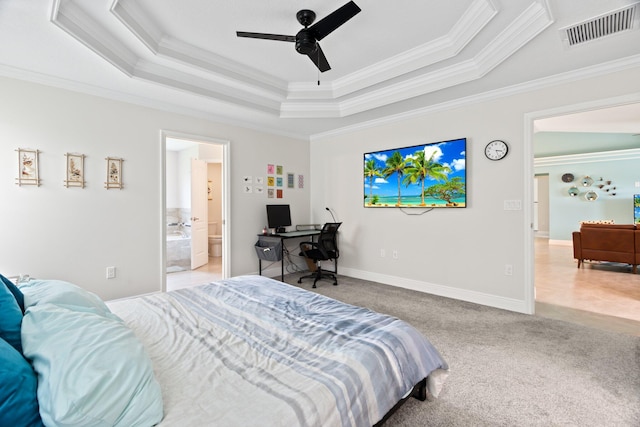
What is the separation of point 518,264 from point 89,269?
15.8 ft

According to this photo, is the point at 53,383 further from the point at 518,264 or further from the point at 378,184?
the point at 378,184

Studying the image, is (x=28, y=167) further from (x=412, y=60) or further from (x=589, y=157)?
(x=589, y=157)

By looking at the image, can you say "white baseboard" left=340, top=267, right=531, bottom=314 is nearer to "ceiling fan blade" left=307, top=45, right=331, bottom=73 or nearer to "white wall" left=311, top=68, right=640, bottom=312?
"white wall" left=311, top=68, right=640, bottom=312

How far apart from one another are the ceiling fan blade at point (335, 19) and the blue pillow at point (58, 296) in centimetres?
222

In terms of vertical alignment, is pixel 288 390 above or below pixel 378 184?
below

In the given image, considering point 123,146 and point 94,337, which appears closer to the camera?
point 94,337

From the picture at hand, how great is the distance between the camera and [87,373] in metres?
0.92

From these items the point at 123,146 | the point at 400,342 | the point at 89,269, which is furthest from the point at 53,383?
the point at 123,146

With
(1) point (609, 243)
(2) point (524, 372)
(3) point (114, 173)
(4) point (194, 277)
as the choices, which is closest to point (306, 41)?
(3) point (114, 173)

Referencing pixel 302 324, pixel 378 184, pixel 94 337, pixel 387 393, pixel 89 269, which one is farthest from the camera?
pixel 378 184

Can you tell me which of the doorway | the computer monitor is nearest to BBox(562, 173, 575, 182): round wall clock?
the doorway

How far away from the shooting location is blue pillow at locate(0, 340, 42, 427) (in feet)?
2.66

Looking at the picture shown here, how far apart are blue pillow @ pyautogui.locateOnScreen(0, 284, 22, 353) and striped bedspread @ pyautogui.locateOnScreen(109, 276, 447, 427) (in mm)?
485

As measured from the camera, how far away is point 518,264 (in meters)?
3.37
